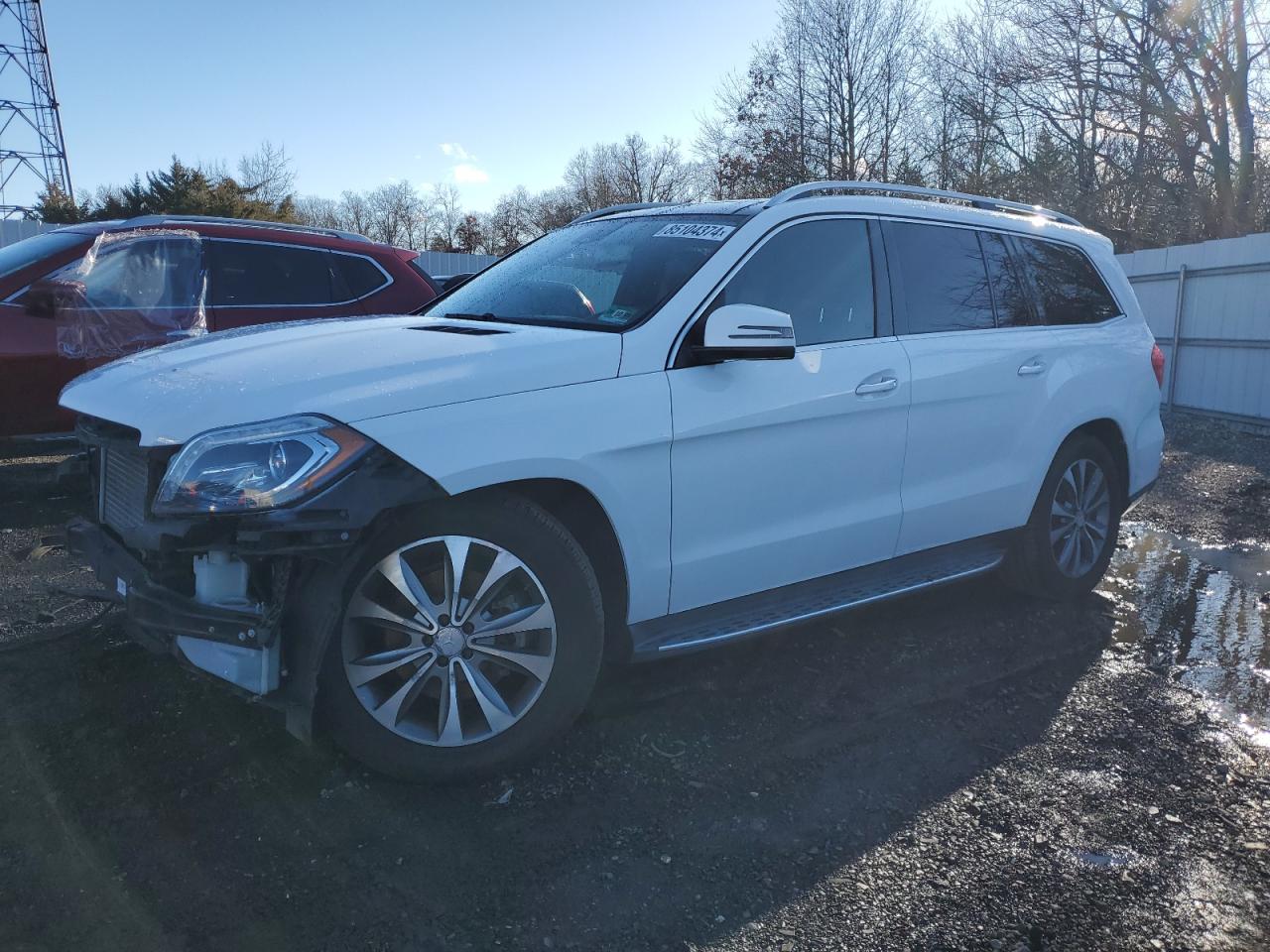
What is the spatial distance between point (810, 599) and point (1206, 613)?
9.01ft

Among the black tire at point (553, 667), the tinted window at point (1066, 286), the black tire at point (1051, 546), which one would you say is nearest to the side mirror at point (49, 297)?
the black tire at point (553, 667)

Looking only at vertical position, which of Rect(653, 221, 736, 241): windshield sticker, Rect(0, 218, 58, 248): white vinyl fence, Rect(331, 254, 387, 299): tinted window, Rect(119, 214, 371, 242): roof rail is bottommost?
Rect(653, 221, 736, 241): windshield sticker

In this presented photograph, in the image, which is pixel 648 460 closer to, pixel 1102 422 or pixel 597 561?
pixel 597 561

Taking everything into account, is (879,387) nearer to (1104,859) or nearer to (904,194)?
(904,194)

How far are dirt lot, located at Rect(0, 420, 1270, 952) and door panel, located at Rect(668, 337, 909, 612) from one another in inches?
22.7

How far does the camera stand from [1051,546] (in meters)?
4.80

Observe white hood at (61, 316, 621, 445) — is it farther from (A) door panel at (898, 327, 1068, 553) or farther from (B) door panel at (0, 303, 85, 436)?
(B) door panel at (0, 303, 85, 436)

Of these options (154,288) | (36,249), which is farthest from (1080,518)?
(36,249)

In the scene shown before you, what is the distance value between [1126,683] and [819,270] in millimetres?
2145

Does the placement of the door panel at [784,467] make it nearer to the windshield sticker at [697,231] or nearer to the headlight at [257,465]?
the windshield sticker at [697,231]

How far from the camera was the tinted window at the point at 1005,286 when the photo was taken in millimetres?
4641

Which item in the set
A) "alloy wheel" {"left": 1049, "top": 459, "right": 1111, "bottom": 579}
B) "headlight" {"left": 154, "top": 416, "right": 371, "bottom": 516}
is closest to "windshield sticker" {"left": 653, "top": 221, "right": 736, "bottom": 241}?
"headlight" {"left": 154, "top": 416, "right": 371, "bottom": 516}

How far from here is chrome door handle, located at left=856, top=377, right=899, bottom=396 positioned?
381 cm

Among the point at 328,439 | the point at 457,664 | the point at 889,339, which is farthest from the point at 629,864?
the point at 889,339
